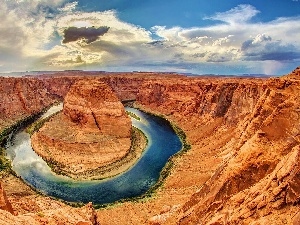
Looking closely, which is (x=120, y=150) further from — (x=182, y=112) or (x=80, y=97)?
(x=182, y=112)

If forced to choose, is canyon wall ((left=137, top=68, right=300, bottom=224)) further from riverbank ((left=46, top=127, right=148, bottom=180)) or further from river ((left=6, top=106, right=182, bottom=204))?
riverbank ((left=46, top=127, right=148, bottom=180))

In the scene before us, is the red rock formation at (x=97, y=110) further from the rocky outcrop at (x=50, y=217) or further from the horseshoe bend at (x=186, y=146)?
the rocky outcrop at (x=50, y=217)

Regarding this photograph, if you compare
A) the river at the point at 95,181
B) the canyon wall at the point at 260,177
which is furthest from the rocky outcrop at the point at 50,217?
the river at the point at 95,181

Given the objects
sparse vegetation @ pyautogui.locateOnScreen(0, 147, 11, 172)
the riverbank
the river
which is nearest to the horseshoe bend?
sparse vegetation @ pyautogui.locateOnScreen(0, 147, 11, 172)

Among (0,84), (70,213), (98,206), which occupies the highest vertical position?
(0,84)

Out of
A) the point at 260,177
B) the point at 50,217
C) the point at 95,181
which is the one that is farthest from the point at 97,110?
the point at 260,177

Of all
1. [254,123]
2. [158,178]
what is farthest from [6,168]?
[254,123]

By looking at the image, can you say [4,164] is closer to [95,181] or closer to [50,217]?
[95,181]
